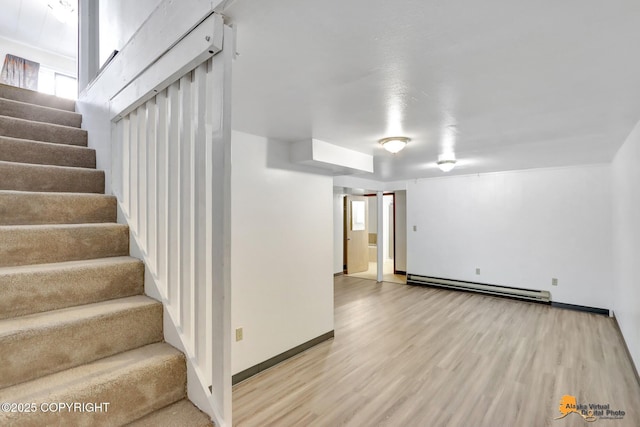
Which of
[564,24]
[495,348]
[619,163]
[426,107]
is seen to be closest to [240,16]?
[564,24]

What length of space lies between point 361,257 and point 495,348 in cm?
471

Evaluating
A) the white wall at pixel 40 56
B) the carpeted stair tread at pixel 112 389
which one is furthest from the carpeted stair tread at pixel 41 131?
the white wall at pixel 40 56

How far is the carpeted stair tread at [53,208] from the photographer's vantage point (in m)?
1.64

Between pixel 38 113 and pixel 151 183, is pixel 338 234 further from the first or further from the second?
pixel 151 183

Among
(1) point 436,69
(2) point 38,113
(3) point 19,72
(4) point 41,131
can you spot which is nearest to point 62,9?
(3) point 19,72

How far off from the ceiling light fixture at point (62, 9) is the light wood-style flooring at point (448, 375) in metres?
4.91

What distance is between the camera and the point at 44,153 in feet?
7.00

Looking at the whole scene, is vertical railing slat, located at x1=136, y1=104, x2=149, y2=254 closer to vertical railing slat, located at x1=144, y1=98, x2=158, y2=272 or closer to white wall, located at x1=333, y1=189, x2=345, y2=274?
vertical railing slat, located at x1=144, y1=98, x2=158, y2=272

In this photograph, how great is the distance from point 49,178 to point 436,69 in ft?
8.05

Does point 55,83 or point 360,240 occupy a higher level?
point 55,83

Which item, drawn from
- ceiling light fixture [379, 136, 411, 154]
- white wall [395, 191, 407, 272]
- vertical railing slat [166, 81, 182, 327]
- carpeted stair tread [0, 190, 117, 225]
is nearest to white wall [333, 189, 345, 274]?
white wall [395, 191, 407, 272]

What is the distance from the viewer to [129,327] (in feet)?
4.40

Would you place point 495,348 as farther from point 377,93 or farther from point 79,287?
point 79,287

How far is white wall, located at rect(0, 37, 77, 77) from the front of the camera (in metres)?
4.16
